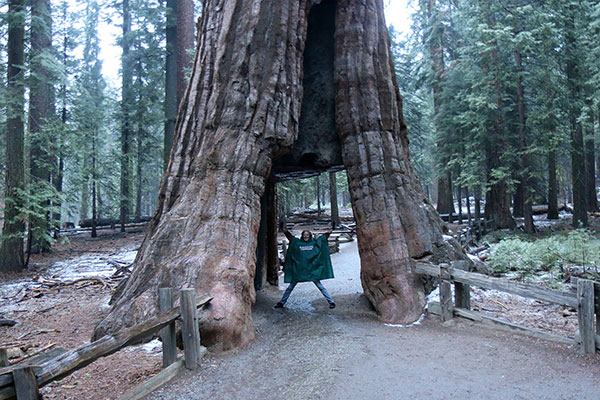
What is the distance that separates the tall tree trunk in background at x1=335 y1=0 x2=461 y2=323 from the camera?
859 centimetres

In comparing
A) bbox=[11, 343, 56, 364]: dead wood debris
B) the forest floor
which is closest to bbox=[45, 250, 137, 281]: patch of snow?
the forest floor

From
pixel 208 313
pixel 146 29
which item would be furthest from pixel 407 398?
pixel 146 29

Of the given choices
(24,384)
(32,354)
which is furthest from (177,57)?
(24,384)

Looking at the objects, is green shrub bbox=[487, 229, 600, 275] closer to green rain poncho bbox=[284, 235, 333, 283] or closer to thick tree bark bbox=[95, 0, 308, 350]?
green rain poncho bbox=[284, 235, 333, 283]

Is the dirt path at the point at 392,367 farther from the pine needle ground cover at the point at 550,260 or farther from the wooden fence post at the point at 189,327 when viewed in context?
the pine needle ground cover at the point at 550,260

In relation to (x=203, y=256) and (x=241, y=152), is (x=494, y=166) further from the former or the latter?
(x=203, y=256)

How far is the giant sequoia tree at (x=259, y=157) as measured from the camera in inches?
285

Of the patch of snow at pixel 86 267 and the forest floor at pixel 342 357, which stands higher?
the patch of snow at pixel 86 267

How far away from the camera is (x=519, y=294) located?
6.38 m

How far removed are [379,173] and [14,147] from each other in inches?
439

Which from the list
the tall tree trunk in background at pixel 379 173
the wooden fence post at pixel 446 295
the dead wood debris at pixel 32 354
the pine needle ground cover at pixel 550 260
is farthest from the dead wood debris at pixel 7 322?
the pine needle ground cover at pixel 550 260

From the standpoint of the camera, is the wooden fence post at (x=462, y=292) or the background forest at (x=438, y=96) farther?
the background forest at (x=438, y=96)

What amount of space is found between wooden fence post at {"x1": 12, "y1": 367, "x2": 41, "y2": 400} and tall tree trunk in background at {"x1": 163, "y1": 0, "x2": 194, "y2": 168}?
41.9ft

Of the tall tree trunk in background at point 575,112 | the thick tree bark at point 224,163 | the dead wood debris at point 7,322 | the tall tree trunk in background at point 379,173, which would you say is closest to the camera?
the thick tree bark at point 224,163
